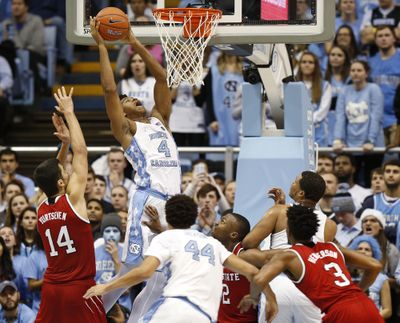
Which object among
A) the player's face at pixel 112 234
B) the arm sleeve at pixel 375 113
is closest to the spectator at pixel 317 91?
the arm sleeve at pixel 375 113

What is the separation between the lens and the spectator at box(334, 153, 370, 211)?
1520 cm

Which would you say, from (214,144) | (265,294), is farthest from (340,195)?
(265,294)

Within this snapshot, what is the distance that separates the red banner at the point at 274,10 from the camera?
11398 mm

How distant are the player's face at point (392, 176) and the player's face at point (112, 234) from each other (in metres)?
3.05

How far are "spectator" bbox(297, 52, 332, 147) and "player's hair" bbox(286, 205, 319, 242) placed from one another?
589 cm

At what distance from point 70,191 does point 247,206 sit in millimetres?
2361

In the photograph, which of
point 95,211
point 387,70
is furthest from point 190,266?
point 387,70

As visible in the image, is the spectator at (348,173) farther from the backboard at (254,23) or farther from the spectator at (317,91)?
the backboard at (254,23)

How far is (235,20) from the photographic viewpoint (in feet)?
37.3

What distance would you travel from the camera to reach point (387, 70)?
16453 mm

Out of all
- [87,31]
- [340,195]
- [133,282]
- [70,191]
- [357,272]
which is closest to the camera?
[133,282]

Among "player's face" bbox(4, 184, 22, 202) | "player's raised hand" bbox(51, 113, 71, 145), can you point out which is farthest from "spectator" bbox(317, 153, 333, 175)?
"player's raised hand" bbox(51, 113, 71, 145)

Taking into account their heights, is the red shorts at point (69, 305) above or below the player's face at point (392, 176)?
below

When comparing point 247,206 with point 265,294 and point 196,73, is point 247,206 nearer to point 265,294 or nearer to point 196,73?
point 196,73
